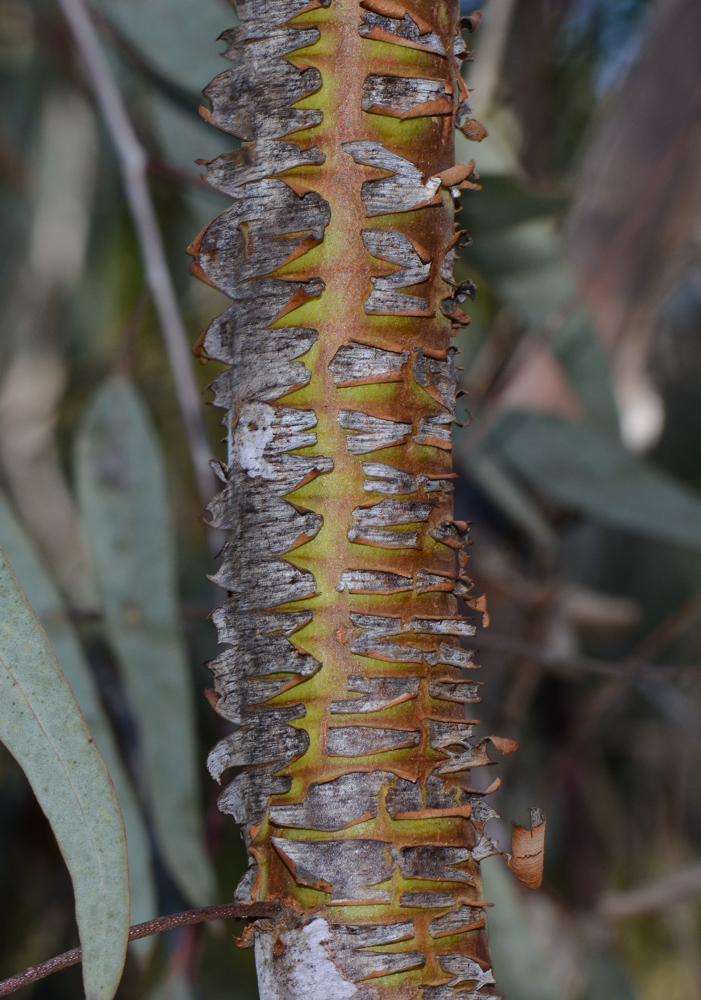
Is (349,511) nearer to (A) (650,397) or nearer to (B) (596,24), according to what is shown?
(A) (650,397)

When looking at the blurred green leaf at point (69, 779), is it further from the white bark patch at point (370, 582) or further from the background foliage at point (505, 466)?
the background foliage at point (505, 466)

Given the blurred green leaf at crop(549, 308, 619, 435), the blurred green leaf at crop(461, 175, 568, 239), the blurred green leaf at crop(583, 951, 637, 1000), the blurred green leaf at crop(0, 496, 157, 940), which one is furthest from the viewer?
the blurred green leaf at crop(583, 951, 637, 1000)

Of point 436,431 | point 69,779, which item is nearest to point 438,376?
point 436,431

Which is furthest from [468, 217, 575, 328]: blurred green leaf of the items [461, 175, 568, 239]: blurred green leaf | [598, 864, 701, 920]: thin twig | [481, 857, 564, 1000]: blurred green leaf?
[598, 864, 701, 920]: thin twig

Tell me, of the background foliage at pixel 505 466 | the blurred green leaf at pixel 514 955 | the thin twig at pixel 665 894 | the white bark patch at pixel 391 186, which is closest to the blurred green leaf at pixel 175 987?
the background foliage at pixel 505 466

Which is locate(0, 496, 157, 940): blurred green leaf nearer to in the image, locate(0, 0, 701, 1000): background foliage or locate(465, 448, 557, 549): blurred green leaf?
locate(0, 0, 701, 1000): background foliage

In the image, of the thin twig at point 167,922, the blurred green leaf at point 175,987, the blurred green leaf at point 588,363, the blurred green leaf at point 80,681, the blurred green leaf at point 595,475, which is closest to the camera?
the thin twig at point 167,922
